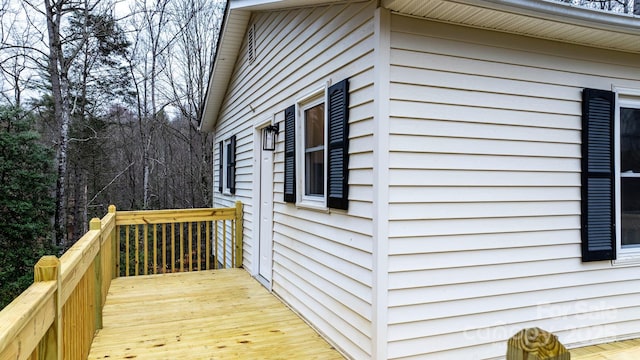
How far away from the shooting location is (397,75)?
8.74ft

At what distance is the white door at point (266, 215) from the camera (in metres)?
5.08

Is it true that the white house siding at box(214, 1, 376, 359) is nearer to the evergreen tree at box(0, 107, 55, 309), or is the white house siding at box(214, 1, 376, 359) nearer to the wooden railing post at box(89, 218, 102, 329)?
the wooden railing post at box(89, 218, 102, 329)

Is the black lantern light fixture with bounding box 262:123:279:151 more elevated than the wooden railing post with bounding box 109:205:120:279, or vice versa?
the black lantern light fixture with bounding box 262:123:279:151

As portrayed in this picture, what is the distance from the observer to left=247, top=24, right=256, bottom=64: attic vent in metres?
5.93

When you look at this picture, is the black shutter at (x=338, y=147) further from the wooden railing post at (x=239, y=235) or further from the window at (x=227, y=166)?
the window at (x=227, y=166)

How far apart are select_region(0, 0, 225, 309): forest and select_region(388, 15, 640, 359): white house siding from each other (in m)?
9.58

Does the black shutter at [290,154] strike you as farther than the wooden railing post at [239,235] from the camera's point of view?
No

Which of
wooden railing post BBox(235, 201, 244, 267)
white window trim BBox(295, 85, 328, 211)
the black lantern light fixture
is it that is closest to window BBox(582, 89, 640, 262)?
white window trim BBox(295, 85, 328, 211)

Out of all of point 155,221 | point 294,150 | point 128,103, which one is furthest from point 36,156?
point 294,150

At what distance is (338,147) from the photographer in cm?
318

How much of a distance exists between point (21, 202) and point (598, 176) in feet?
35.7

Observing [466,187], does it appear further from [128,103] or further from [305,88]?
[128,103]

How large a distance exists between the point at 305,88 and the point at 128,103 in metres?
11.8

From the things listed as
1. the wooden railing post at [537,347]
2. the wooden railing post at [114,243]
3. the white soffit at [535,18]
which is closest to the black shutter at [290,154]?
the white soffit at [535,18]
